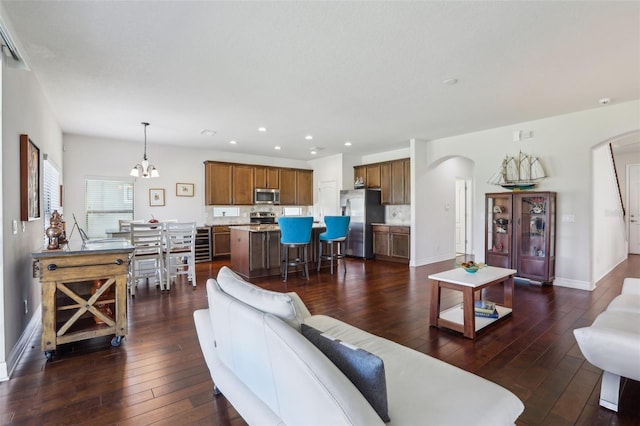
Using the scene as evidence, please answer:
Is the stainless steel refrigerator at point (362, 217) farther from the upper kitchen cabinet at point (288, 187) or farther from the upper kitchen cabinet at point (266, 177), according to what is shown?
the upper kitchen cabinet at point (266, 177)

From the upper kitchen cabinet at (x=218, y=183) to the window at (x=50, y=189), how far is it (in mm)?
2788

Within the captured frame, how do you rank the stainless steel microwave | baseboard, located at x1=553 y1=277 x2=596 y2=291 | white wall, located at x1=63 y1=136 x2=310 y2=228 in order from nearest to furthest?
baseboard, located at x1=553 y1=277 x2=596 y2=291 → white wall, located at x1=63 y1=136 x2=310 y2=228 → the stainless steel microwave

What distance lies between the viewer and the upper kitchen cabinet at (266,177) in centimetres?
807

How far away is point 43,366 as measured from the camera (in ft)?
8.03

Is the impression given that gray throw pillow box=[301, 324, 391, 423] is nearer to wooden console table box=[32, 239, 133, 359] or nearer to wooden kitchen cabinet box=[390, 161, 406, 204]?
wooden console table box=[32, 239, 133, 359]

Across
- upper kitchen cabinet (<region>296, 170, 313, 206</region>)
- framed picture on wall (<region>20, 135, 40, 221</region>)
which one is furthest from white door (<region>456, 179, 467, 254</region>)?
framed picture on wall (<region>20, 135, 40, 221</region>)

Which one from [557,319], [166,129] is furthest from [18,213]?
[557,319]

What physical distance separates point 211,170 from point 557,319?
22.5 feet

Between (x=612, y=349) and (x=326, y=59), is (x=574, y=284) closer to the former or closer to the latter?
(x=612, y=349)

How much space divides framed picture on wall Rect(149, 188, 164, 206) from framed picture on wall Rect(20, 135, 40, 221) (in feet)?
12.1

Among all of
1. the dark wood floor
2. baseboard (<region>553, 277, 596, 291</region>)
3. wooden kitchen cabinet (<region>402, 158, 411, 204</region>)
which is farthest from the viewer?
wooden kitchen cabinet (<region>402, 158, 411, 204</region>)

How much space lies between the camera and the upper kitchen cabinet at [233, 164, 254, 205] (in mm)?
7781

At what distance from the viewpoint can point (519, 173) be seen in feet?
17.0

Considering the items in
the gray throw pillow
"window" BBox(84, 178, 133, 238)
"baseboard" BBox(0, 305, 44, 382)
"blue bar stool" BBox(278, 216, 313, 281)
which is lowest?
"baseboard" BBox(0, 305, 44, 382)
